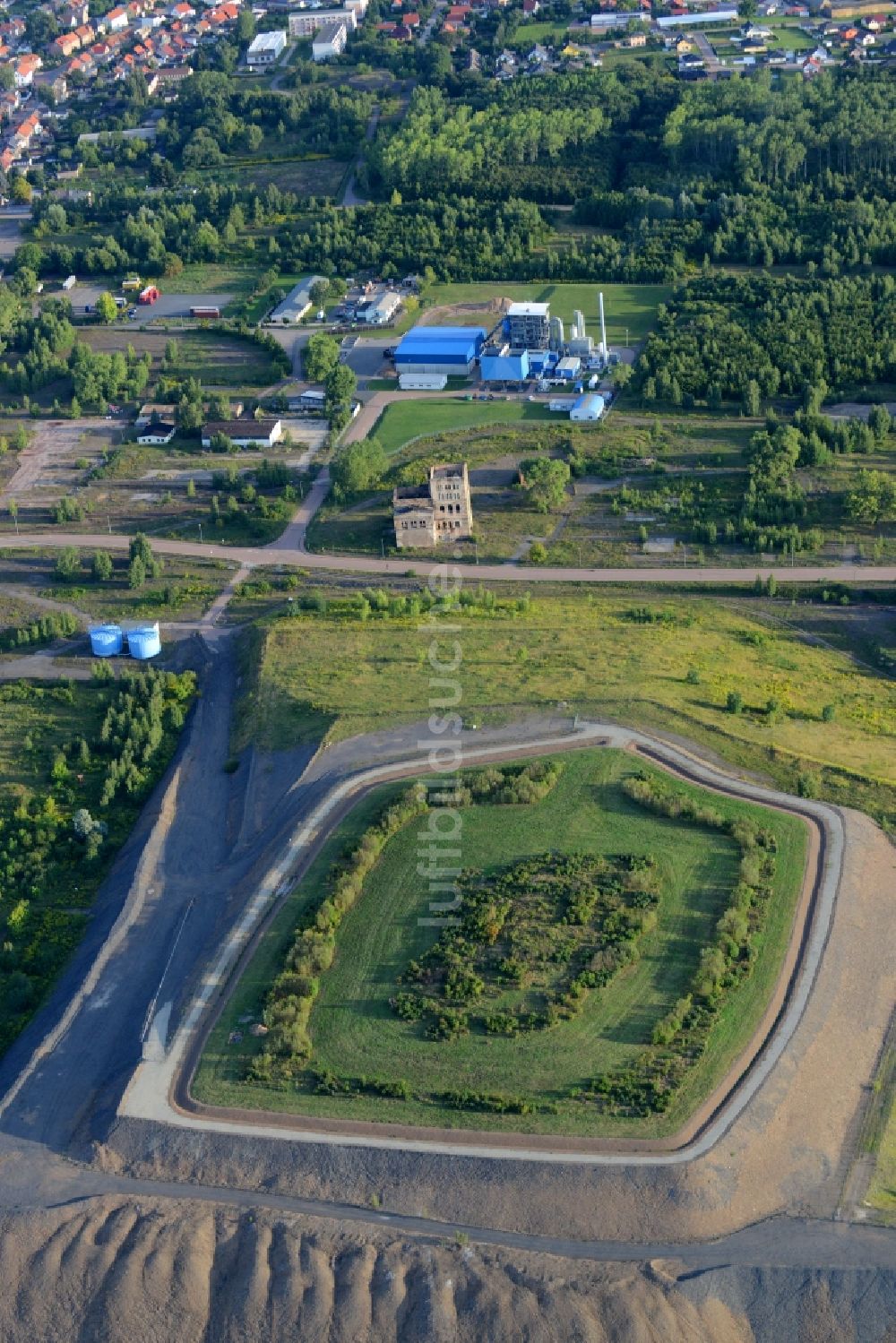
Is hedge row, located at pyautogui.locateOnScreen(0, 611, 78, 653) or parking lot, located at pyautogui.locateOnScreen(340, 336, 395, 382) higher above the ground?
parking lot, located at pyautogui.locateOnScreen(340, 336, 395, 382)

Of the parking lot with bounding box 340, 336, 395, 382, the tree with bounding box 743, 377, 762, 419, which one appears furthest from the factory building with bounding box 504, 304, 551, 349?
the tree with bounding box 743, 377, 762, 419

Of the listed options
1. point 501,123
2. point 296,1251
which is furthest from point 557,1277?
point 501,123

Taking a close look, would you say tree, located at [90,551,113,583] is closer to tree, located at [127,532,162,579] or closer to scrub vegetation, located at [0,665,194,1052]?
tree, located at [127,532,162,579]

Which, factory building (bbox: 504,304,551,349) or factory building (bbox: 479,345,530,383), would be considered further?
factory building (bbox: 504,304,551,349)

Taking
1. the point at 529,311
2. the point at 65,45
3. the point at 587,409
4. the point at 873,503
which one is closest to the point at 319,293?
the point at 529,311

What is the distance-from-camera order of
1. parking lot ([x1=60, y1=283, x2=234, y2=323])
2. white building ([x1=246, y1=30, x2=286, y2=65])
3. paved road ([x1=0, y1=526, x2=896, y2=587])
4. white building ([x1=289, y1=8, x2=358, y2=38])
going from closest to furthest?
paved road ([x1=0, y1=526, x2=896, y2=587]), parking lot ([x1=60, y1=283, x2=234, y2=323]), white building ([x1=246, y1=30, x2=286, y2=65]), white building ([x1=289, y1=8, x2=358, y2=38])

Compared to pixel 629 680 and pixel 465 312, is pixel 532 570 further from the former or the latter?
pixel 465 312

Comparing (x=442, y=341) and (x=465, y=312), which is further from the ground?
(x=442, y=341)
